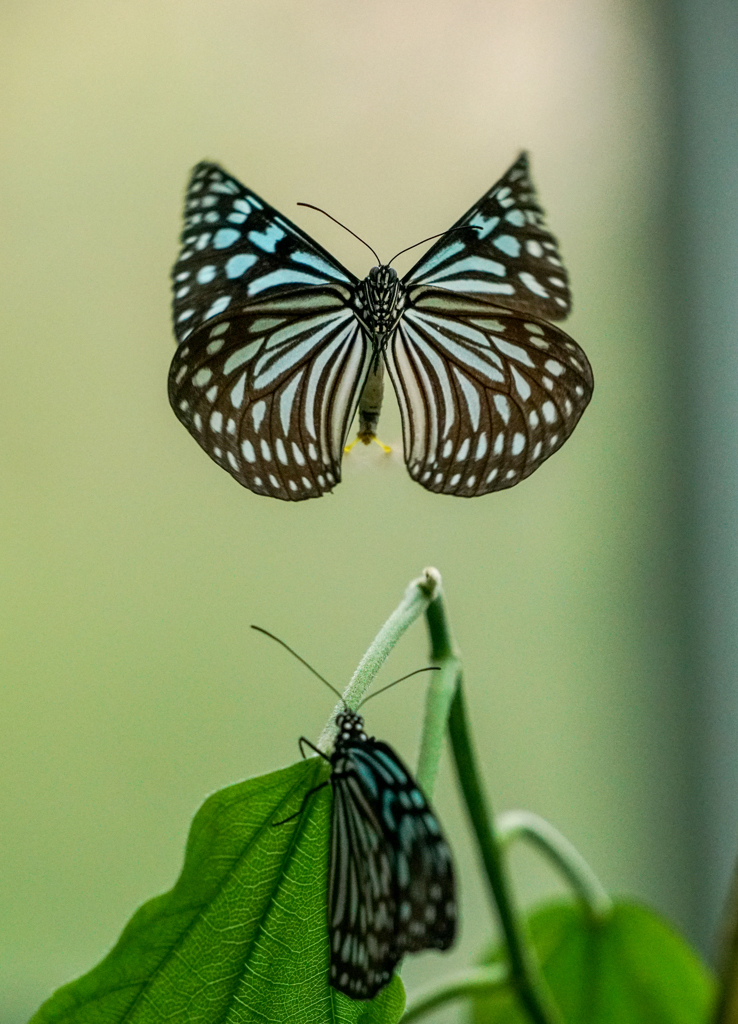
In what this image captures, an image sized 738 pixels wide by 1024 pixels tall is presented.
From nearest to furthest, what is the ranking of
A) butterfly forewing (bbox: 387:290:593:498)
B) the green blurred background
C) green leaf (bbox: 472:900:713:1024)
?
butterfly forewing (bbox: 387:290:593:498) → green leaf (bbox: 472:900:713:1024) → the green blurred background

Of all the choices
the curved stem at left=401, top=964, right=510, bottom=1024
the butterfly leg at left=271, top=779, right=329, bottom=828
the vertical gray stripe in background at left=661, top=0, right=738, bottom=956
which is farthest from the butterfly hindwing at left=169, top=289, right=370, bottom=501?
the vertical gray stripe in background at left=661, top=0, right=738, bottom=956

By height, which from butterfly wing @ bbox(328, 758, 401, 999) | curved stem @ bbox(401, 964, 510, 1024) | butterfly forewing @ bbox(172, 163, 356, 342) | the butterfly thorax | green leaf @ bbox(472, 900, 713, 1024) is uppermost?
butterfly forewing @ bbox(172, 163, 356, 342)

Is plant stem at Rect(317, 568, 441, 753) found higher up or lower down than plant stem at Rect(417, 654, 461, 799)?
higher up

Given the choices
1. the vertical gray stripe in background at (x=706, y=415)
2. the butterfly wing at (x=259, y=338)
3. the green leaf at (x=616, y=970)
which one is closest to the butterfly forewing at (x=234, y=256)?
the butterfly wing at (x=259, y=338)

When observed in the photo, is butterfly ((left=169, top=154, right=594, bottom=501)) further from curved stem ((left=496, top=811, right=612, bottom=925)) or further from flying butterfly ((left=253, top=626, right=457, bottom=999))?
curved stem ((left=496, top=811, right=612, bottom=925))

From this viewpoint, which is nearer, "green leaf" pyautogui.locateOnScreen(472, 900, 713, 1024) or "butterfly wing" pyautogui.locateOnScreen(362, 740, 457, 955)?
"butterfly wing" pyautogui.locateOnScreen(362, 740, 457, 955)

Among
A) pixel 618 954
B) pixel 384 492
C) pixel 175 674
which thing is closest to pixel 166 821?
pixel 175 674

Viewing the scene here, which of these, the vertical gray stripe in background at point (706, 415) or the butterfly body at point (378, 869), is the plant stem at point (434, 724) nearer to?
the butterfly body at point (378, 869)
